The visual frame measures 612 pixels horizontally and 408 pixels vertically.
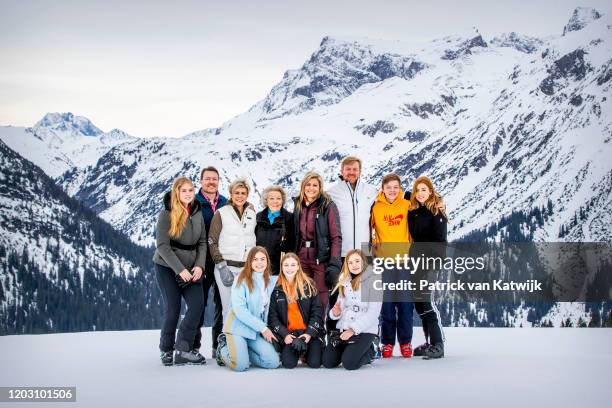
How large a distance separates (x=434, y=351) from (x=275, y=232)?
123 inches

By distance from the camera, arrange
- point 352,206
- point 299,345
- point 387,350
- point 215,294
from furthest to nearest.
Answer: point 215,294 → point 387,350 → point 352,206 → point 299,345

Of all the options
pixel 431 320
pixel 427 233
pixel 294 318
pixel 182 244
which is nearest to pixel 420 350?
pixel 431 320

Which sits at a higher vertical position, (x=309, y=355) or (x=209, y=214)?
(x=209, y=214)

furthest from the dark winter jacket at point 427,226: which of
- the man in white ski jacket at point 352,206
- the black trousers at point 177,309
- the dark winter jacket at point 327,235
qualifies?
the black trousers at point 177,309

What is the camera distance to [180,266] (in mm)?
10641

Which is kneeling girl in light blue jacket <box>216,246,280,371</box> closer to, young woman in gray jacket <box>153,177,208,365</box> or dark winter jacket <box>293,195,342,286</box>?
young woman in gray jacket <box>153,177,208,365</box>

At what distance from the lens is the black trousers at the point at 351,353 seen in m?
10.4

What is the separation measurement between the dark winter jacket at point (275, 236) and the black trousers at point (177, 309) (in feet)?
3.95

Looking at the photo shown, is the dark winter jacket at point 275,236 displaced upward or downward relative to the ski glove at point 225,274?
upward

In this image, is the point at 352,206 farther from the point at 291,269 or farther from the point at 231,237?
the point at 231,237

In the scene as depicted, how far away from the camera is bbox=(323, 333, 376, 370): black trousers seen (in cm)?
1035

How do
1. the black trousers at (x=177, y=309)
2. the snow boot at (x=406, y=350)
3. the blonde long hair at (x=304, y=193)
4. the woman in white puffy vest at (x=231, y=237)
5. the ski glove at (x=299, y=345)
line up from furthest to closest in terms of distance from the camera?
the snow boot at (x=406, y=350) < the woman in white puffy vest at (x=231, y=237) < the blonde long hair at (x=304, y=193) < the black trousers at (x=177, y=309) < the ski glove at (x=299, y=345)

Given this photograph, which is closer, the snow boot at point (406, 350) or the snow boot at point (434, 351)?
the snow boot at point (434, 351)

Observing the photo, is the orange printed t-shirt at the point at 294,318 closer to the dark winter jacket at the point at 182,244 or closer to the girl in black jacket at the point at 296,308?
the girl in black jacket at the point at 296,308
